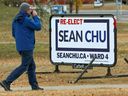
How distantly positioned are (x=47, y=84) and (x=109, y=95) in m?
3.38

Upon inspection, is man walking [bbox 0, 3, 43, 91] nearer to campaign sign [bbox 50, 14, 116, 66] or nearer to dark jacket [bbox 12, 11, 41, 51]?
dark jacket [bbox 12, 11, 41, 51]

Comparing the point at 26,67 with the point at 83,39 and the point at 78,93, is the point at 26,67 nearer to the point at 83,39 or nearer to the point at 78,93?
the point at 78,93

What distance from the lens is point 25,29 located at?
13336mm

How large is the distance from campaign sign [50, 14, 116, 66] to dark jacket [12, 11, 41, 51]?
2.83 m

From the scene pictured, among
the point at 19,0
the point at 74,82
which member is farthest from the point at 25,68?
the point at 19,0

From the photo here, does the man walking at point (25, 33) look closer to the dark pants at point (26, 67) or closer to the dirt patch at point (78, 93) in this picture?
the dark pants at point (26, 67)

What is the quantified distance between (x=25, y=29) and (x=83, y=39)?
300cm

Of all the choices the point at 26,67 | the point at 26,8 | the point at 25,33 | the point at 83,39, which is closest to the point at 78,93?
the point at 26,67

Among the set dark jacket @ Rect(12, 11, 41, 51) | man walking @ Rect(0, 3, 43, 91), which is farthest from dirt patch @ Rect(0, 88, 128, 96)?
dark jacket @ Rect(12, 11, 41, 51)

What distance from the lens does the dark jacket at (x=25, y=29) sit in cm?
1325

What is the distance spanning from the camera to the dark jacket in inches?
522

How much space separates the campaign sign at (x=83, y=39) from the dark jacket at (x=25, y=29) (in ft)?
9.28

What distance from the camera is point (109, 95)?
12344 mm

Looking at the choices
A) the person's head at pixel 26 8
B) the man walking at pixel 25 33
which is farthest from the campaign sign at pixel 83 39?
the person's head at pixel 26 8
